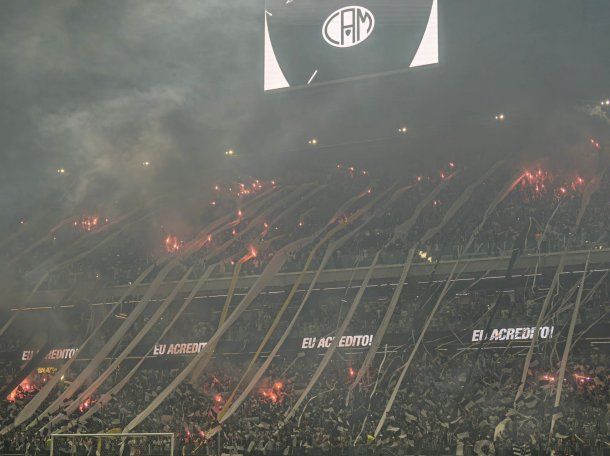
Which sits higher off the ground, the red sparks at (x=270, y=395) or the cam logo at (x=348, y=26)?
the cam logo at (x=348, y=26)

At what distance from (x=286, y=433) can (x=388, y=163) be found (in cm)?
2103

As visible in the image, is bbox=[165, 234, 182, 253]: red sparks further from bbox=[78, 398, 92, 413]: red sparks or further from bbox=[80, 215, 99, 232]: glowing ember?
bbox=[78, 398, 92, 413]: red sparks

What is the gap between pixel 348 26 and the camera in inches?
904

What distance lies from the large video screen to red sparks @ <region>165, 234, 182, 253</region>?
12.1 m

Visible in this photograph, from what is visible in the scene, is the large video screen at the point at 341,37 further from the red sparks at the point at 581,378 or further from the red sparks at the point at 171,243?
the red sparks at the point at 171,243

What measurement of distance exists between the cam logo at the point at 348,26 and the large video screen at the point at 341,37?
1.1 inches

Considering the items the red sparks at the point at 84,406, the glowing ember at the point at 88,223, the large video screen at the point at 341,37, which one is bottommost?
the red sparks at the point at 84,406

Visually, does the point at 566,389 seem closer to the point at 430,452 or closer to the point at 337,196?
the point at 430,452

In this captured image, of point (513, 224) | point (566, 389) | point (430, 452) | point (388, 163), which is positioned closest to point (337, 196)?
point (388, 163)

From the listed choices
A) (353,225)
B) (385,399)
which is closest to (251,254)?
(353,225)

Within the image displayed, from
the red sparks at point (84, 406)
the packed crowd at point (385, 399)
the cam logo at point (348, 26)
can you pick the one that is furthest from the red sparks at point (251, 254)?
the cam logo at point (348, 26)

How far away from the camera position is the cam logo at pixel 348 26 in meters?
22.7

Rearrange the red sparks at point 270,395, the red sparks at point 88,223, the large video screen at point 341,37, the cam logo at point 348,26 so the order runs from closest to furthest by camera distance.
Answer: the cam logo at point 348,26 < the large video screen at point 341,37 < the red sparks at point 270,395 < the red sparks at point 88,223

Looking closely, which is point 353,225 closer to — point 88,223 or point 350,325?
point 350,325
